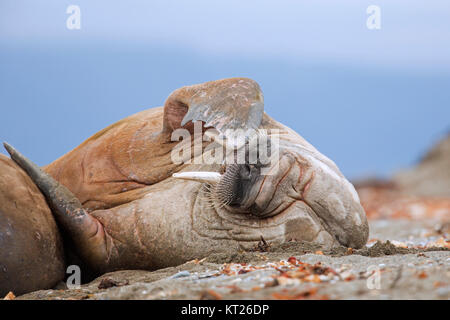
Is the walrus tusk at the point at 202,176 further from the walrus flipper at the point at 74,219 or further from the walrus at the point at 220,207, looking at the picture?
the walrus flipper at the point at 74,219

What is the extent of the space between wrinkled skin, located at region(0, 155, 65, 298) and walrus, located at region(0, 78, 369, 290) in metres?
0.16

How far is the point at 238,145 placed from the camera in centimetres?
446

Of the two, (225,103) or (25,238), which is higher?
(225,103)

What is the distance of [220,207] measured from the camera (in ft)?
15.4

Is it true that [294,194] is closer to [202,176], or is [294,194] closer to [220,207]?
[220,207]

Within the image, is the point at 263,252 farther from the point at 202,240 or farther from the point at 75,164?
the point at 75,164

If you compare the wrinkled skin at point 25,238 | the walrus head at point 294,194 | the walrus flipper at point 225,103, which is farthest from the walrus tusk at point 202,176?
the wrinkled skin at point 25,238

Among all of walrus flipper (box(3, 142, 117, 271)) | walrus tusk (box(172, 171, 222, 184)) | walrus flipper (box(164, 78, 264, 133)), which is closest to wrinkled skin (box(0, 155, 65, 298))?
walrus flipper (box(3, 142, 117, 271))

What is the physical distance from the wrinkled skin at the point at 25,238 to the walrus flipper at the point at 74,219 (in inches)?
2.5

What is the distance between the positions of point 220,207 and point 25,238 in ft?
4.68

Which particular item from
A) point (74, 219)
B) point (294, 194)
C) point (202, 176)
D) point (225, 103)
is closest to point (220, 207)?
point (202, 176)

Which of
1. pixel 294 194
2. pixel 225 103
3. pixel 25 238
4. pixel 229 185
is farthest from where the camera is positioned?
pixel 225 103

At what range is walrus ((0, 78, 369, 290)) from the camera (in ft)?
15.0
